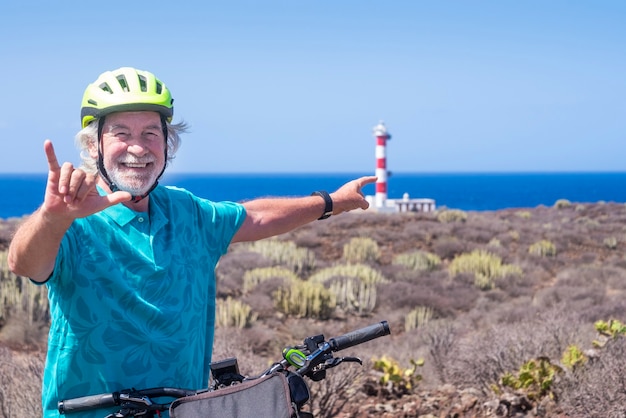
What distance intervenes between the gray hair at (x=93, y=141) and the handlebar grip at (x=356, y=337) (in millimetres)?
899

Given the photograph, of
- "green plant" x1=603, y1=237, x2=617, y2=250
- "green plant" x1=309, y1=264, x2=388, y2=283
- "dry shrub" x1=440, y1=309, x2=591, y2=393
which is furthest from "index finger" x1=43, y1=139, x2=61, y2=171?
"green plant" x1=603, y1=237, x2=617, y2=250

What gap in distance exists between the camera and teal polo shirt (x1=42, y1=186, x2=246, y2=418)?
2264 millimetres

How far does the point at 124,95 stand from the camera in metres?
2.44

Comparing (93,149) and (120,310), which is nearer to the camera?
(120,310)

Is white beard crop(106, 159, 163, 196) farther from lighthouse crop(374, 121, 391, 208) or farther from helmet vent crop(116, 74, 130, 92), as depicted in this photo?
lighthouse crop(374, 121, 391, 208)

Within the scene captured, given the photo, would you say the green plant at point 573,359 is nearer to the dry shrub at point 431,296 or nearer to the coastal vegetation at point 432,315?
the coastal vegetation at point 432,315

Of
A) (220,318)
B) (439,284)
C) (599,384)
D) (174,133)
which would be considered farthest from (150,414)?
(439,284)

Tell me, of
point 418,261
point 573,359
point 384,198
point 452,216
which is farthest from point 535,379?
point 384,198

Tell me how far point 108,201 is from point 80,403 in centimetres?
56

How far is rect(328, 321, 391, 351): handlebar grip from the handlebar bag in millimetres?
270

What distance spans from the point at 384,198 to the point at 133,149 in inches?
1372

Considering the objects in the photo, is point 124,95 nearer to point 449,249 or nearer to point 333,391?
point 333,391

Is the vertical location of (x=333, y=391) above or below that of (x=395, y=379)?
above

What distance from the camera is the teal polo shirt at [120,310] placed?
226 centimetres
